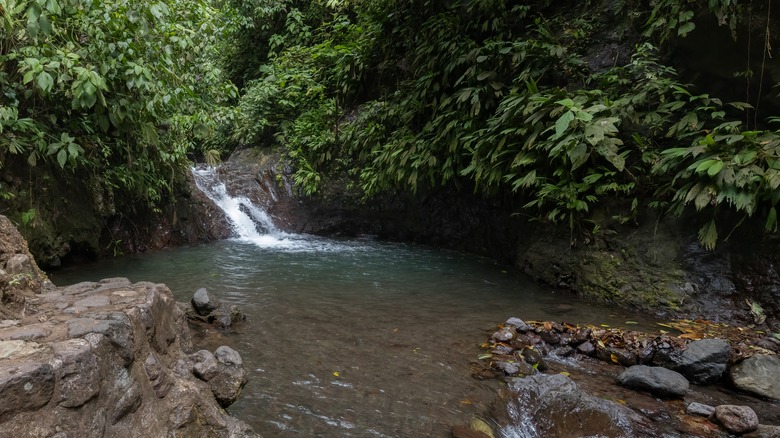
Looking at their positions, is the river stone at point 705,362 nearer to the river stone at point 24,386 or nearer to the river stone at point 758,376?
the river stone at point 758,376

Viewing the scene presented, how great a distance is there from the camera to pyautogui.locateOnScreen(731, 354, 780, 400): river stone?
4047 millimetres

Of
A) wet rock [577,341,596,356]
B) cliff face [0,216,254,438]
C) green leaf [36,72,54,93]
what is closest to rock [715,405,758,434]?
wet rock [577,341,596,356]

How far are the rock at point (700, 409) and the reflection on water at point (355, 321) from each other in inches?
60.6

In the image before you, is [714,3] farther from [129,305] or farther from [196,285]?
[196,285]

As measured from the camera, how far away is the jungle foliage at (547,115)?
5.58 metres

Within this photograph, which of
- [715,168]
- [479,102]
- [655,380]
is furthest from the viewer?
[479,102]

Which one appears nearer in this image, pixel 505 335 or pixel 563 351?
pixel 563 351

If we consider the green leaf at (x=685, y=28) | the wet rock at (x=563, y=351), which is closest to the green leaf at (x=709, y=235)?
the wet rock at (x=563, y=351)

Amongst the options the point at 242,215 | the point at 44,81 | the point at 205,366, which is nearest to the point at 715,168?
the point at 205,366

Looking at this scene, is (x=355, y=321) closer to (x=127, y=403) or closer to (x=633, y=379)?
(x=633, y=379)

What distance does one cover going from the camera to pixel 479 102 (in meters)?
8.12

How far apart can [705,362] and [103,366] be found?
4763mm

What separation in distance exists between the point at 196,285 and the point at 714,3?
7.52 m

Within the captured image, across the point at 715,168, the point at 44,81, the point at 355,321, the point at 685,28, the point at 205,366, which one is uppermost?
the point at 685,28
